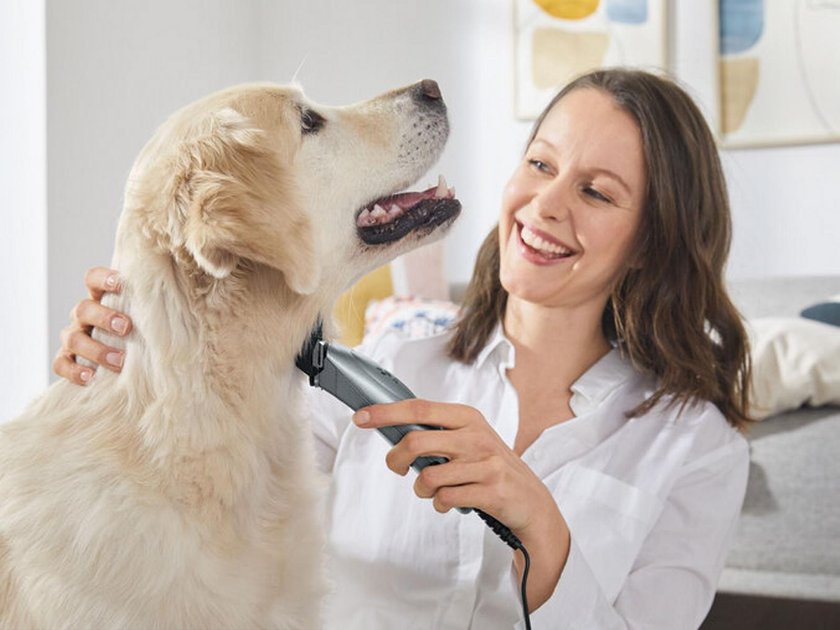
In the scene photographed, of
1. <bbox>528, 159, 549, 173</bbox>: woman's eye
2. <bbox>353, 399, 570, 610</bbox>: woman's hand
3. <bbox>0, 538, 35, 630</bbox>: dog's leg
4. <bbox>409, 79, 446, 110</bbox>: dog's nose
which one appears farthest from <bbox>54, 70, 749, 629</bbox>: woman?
<bbox>0, 538, 35, 630</bbox>: dog's leg

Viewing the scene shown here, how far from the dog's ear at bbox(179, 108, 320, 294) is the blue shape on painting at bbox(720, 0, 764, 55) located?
115 inches

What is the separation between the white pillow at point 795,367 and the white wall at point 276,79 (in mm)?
789

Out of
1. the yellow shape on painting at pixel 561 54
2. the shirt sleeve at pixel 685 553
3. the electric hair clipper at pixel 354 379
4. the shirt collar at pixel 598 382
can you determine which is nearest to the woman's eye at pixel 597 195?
the shirt collar at pixel 598 382

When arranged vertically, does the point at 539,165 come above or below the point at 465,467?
A: above

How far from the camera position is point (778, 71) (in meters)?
3.52

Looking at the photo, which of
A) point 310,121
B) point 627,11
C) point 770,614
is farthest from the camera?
point 627,11

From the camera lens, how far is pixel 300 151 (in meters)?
1.19

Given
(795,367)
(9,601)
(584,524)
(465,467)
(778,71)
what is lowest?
(795,367)

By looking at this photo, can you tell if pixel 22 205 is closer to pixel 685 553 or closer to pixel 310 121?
pixel 310 121

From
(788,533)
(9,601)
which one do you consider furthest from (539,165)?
(788,533)

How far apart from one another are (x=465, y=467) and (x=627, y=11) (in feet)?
10.2

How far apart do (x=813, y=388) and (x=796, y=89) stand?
1.40 m

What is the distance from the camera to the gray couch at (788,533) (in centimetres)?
191

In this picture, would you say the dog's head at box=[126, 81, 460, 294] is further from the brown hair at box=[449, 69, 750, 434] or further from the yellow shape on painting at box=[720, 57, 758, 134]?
the yellow shape on painting at box=[720, 57, 758, 134]
